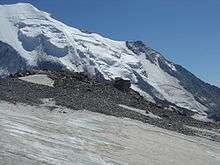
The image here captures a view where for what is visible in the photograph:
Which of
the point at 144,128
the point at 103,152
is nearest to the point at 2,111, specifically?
the point at 103,152

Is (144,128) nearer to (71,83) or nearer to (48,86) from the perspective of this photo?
(48,86)

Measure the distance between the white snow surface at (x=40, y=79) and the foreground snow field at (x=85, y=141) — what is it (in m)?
12.2

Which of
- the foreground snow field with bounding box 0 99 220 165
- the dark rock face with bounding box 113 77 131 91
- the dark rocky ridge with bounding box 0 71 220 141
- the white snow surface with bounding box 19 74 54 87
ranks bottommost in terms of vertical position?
the foreground snow field with bounding box 0 99 220 165

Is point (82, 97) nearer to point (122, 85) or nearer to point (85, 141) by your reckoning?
point (85, 141)

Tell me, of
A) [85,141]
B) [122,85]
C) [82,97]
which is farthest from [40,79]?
[85,141]

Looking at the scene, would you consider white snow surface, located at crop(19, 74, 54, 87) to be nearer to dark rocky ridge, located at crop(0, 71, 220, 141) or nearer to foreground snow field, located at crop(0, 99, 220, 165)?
dark rocky ridge, located at crop(0, 71, 220, 141)

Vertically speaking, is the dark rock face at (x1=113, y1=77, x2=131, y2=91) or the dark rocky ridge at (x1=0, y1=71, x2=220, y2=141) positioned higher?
the dark rock face at (x1=113, y1=77, x2=131, y2=91)

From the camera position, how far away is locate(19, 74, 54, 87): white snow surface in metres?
54.5

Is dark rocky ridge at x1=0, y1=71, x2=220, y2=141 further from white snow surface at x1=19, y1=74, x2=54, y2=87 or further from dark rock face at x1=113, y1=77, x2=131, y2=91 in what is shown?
dark rock face at x1=113, y1=77, x2=131, y2=91

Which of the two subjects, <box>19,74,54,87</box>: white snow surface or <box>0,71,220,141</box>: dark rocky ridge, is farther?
<box>19,74,54,87</box>: white snow surface

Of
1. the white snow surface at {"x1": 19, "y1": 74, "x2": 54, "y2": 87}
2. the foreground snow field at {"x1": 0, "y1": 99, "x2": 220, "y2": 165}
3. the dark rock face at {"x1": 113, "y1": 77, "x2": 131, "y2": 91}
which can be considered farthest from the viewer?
A: the dark rock face at {"x1": 113, "y1": 77, "x2": 131, "y2": 91}

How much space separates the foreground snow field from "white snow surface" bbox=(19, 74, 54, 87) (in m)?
12.2

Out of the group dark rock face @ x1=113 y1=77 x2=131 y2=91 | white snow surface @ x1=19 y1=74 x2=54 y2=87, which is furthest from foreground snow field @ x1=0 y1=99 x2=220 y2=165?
dark rock face @ x1=113 y1=77 x2=131 y2=91

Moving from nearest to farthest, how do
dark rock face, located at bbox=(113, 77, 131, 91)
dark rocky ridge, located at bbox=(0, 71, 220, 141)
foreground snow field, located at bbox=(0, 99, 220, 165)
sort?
1. foreground snow field, located at bbox=(0, 99, 220, 165)
2. dark rocky ridge, located at bbox=(0, 71, 220, 141)
3. dark rock face, located at bbox=(113, 77, 131, 91)
